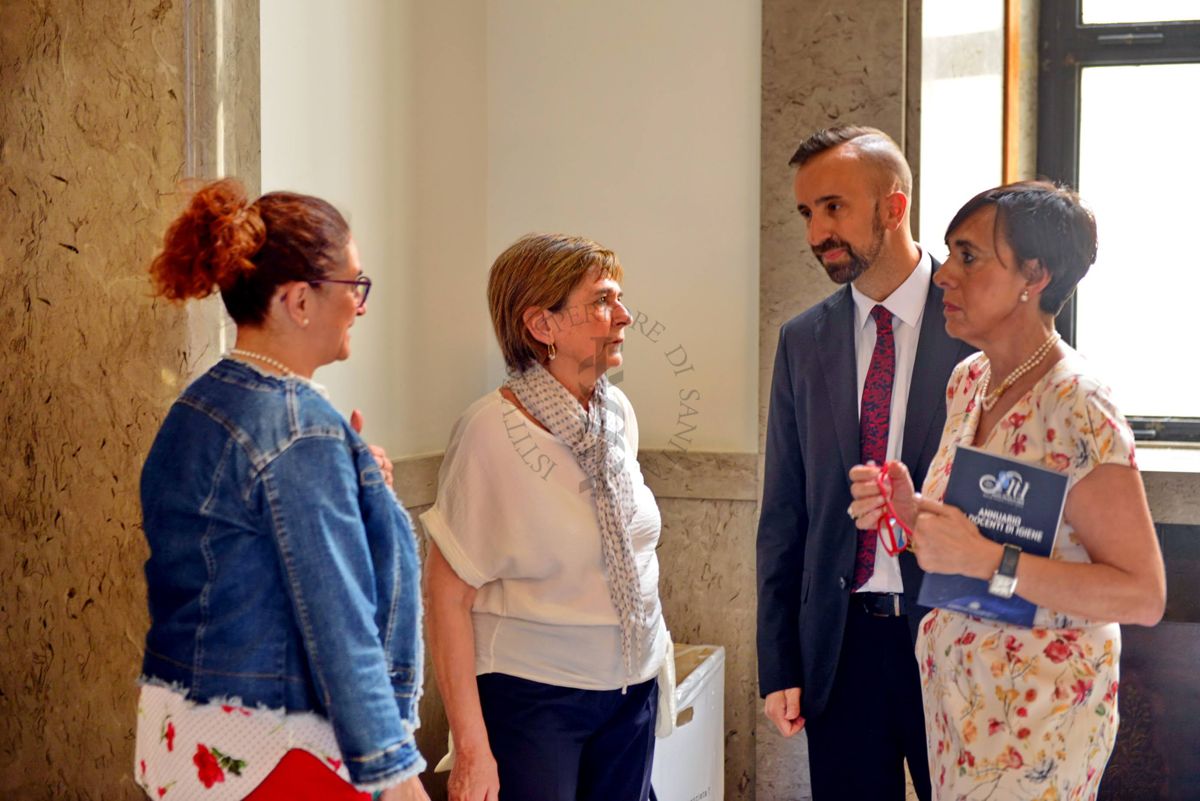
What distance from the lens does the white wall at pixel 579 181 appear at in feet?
10.9

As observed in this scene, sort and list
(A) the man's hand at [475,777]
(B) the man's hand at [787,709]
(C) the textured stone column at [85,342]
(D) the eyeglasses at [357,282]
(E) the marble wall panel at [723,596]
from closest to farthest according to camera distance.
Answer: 1. (D) the eyeglasses at [357,282]
2. (A) the man's hand at [475,777]
3. (B) the man's hand at [787,709]
4. (C) the textured stone column at [85,342]
5. (E) the marble wall panel at [723,596]

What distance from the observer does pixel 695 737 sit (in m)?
3.13

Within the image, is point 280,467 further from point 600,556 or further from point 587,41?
point 587,41

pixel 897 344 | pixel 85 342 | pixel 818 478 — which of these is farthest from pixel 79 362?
pixel 897 344

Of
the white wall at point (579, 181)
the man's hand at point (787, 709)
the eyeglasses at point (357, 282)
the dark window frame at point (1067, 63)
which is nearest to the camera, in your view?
the eyeglasses at point (357, 282)

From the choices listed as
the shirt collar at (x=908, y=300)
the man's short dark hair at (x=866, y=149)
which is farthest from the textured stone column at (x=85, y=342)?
the shirt collar at (x=908, y=300)

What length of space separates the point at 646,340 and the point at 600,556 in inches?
61.2

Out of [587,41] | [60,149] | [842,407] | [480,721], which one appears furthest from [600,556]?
[587,41]

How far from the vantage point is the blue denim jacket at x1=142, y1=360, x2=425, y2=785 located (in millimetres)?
1491

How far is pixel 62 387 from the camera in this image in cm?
249

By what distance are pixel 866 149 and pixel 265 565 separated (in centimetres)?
144

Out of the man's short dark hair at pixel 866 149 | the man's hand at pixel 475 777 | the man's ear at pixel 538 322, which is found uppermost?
the man's short dark hair at pixel 866 149

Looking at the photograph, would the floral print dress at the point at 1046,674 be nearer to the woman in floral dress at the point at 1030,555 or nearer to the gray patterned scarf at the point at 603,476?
the woman in floral dress at the point at 1030,555

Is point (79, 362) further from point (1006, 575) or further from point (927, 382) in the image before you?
point (1006, 575)
